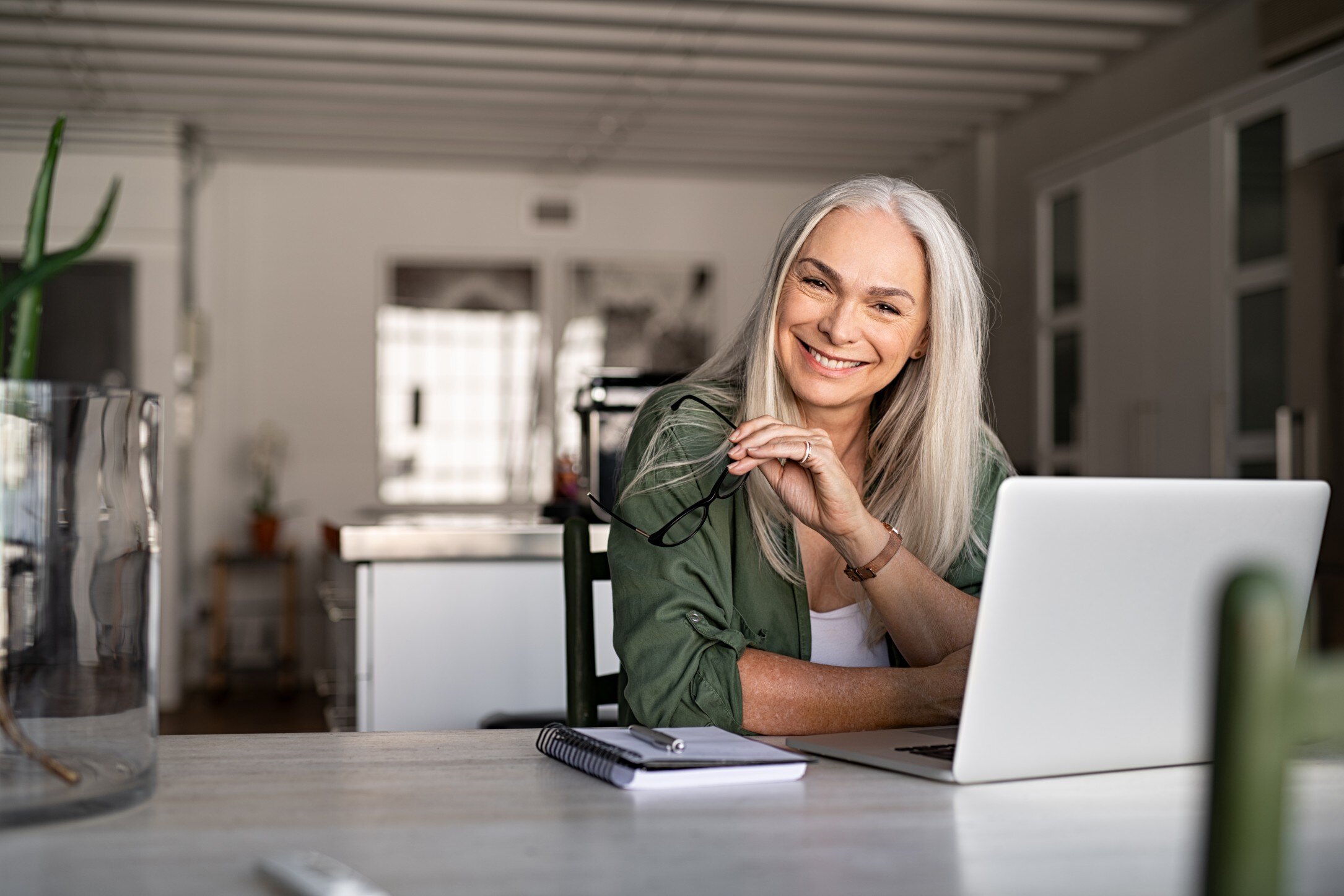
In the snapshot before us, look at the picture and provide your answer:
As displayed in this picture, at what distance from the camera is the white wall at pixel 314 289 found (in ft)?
23.9

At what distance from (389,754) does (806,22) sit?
173 inches

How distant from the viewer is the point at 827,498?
1.40 m

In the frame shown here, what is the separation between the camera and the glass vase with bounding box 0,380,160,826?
839 mm

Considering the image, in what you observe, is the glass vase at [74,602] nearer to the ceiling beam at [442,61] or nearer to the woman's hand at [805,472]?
the woman's hand at [805,472]

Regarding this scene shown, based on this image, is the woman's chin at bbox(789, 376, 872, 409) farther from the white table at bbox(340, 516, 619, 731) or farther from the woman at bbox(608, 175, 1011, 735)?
the white table at bbox(340, 516, 619, 731)

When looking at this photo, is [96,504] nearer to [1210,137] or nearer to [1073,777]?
[1073,777]

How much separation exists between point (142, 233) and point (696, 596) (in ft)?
19.4

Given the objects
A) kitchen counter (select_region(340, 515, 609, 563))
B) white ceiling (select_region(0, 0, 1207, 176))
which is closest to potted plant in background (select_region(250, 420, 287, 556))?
white ceiling (select_region(0, 0, 1207, 176))

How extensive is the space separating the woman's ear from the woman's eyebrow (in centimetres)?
8

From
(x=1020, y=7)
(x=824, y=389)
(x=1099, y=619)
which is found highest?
(x=1020, y=7)

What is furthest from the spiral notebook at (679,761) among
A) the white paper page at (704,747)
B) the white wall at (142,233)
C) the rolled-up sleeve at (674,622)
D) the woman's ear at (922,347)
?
the white wall at (142,233)

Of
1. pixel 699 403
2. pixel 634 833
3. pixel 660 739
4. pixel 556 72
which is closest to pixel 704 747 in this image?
pixel 660 739

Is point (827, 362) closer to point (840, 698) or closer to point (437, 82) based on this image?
point (840, 698)

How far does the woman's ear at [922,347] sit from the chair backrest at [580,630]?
0.51 m
